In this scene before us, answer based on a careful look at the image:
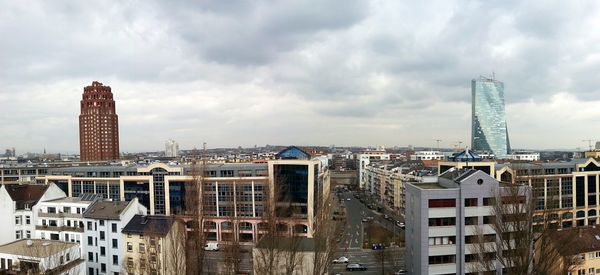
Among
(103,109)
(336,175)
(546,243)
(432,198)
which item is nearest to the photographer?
(546,243)

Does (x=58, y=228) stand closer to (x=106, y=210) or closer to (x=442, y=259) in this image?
(x=106, y=210)

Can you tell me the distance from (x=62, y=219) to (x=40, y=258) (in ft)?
30.2

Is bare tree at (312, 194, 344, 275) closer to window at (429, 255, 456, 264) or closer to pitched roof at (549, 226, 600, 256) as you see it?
window at (429, 255, 456, 264)

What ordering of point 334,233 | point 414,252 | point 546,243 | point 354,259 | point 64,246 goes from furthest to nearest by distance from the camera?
point 354,259
point 414,252
point 64,246
point 334,233
point 546,243

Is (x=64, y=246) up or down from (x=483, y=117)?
down

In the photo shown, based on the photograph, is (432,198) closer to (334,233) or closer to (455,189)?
(455,189)

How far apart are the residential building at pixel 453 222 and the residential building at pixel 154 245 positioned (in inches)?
570

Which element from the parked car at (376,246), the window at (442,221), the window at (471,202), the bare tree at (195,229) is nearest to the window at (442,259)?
the window at (442,221)

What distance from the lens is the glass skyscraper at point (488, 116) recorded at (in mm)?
132625

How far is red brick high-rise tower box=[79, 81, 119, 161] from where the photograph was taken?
9456 cm

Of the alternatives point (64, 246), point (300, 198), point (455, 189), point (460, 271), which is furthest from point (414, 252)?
point (64, 246)

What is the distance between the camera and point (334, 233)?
21.3 metres

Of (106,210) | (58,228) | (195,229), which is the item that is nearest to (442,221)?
(195,229)

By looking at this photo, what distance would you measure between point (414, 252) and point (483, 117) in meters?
121
